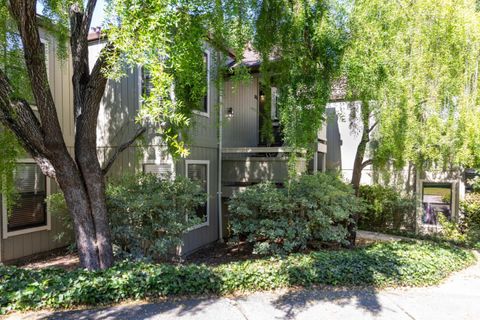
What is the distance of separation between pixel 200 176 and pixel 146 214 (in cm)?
240

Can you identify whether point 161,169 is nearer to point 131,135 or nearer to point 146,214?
point 131,135

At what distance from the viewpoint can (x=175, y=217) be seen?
618 cm

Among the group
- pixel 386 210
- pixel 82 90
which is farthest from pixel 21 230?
pixel 386 210

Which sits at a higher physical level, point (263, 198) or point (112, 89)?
point (112, 89)

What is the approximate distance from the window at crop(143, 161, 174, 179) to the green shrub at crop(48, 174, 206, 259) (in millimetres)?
402

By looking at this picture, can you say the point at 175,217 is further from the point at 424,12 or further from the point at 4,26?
the point at 424,12

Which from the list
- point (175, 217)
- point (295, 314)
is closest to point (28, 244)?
point (175, 217)

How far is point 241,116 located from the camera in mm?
10656

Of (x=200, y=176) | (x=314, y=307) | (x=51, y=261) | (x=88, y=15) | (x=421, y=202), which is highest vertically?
(x=88, y=15)

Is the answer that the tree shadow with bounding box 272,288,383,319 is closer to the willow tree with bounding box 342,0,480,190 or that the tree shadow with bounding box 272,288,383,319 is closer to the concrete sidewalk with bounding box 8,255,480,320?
the concrete sidewalk with bounding box 8,255,480,320

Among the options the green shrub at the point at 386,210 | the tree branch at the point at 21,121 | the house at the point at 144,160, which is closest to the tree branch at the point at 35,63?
the tree branch at the point at 21,121

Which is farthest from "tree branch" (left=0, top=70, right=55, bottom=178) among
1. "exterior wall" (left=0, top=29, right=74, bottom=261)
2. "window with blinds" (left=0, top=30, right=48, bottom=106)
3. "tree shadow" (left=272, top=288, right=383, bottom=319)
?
"tree shadow" (left=272, top=288, right=383, bottom=319)

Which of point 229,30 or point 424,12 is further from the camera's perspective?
point 424,12

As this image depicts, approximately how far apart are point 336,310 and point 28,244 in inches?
273
